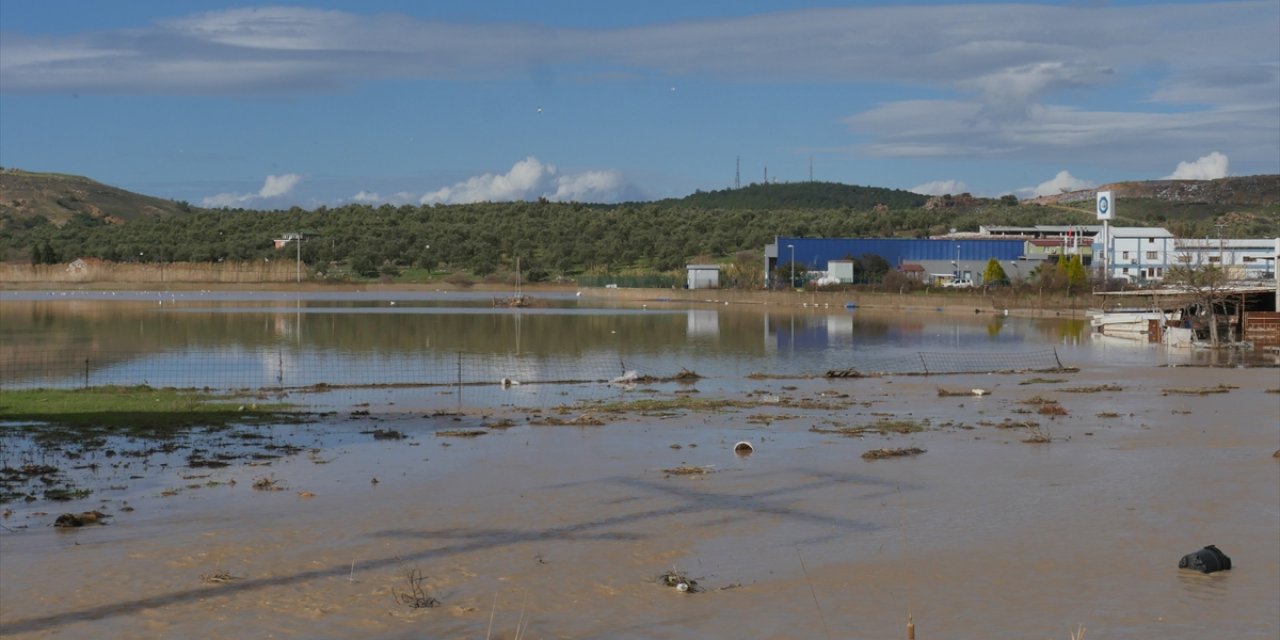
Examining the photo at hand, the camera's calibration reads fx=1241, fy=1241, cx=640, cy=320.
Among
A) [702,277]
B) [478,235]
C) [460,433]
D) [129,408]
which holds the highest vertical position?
[478,235]

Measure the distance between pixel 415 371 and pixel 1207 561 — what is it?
2453cm

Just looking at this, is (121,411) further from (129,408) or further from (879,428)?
(879,428)

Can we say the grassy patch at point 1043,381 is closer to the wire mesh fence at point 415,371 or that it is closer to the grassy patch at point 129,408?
the wire mesh fence at point 415,371

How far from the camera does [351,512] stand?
13484 mm

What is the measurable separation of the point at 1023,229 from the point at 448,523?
141431 millimetres

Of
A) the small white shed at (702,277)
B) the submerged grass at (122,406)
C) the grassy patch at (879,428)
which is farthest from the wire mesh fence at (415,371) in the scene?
the small white shed at (702,277)

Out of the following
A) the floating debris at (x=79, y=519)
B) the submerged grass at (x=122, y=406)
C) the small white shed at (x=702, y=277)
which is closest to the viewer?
the floating debris at (x=79, y=519)

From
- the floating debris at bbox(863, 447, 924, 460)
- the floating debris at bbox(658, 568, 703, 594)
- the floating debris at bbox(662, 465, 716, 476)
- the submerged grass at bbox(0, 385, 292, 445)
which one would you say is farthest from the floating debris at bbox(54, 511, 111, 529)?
the floating debris at bbox(863, 447, 924, 460)

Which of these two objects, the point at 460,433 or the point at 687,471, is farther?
the point at 460,433

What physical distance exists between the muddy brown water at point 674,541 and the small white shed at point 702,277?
301ft

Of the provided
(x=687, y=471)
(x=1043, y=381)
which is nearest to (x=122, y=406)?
(x=687, y=471)

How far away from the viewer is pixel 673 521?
13.1 meters

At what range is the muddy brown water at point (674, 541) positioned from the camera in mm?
9648

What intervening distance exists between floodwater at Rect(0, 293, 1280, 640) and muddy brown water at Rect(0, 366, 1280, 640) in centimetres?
5
